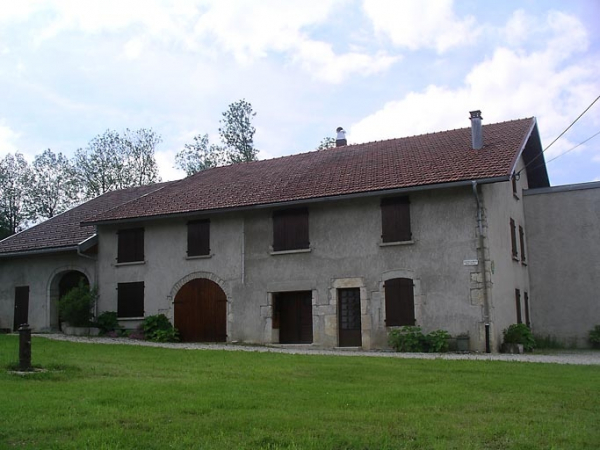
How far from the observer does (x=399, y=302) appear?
60.1 feet

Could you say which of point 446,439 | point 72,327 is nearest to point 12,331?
point 72,327

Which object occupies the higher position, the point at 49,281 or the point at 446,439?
the point at 49,281

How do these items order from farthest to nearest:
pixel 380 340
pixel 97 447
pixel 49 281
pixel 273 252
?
1. pixel 49 281
2. pixel 273 252
3. pixel 380 340
4. pixel 97 447

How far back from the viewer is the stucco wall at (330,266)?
1781 centimetres

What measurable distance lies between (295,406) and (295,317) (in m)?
12.4

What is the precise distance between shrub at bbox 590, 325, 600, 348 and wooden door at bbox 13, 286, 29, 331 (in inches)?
773

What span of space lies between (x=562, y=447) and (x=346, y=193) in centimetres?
1299

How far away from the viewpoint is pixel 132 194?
29.4 meters

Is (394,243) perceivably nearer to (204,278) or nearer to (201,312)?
(204,278)

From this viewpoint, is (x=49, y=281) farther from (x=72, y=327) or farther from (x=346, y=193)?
(x=346, y=193)

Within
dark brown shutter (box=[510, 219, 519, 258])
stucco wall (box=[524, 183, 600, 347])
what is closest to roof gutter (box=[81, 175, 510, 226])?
dark brown shutter (box=[510, 219, 519, 258])

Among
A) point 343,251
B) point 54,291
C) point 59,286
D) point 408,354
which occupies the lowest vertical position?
point 408,354

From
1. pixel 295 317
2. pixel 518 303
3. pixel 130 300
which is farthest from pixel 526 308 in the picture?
pixel 130 300

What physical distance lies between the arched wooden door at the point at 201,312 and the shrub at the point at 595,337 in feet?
37.7
